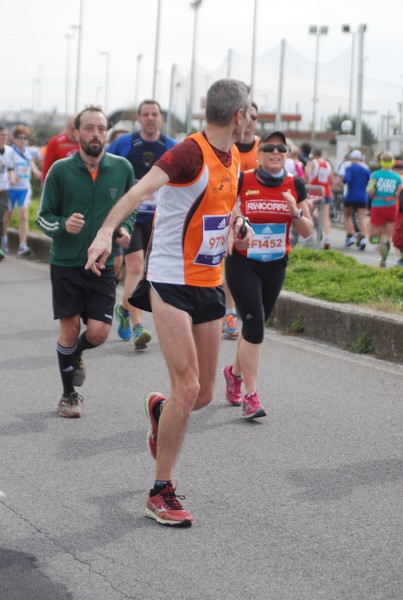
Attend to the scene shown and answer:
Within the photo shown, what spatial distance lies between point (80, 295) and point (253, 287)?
1136 millimetres

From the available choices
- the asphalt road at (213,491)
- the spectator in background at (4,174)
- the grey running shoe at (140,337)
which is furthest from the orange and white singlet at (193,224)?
the spectator in background at (4,174)

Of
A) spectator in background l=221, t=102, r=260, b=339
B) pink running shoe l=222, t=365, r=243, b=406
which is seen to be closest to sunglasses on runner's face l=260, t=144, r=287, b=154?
pink running shoe l=222, t=365, r=243, b=406

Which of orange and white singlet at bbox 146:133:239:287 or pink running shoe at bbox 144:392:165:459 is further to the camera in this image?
pink running shoe at bbox 144:392:165:459

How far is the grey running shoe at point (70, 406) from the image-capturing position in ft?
24.6

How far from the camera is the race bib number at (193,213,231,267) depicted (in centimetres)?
547

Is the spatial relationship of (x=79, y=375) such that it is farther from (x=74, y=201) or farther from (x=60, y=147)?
(x=60, y=147)

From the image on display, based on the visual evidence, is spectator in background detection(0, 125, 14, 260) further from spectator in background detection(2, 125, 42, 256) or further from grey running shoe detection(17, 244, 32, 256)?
grey running shoe detection(17, 244, 32, 256)

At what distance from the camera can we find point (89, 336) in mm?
7613

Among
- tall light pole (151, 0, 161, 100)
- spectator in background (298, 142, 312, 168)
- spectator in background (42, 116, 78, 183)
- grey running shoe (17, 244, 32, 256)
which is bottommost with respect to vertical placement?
grey running shoe (17, 244, 32, 256)

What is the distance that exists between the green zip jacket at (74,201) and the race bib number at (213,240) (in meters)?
2.16

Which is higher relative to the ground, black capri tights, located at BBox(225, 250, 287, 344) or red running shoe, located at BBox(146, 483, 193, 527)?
black capri tights, located at BBox(225, 250, 287, 344)

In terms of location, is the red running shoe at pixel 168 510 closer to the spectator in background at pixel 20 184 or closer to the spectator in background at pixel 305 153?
the spectator in background at pixel 20 184

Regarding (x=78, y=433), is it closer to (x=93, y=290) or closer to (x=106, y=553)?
(x=93, y=290)

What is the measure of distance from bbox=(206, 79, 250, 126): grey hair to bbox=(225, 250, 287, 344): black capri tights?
2435 millimetres
